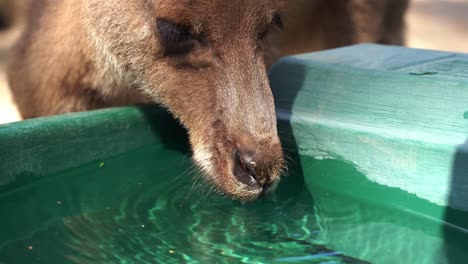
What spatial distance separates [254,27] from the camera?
3076 millimetres

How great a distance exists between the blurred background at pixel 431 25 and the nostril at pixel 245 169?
14.1 ft

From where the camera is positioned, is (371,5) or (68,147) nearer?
(68,147)

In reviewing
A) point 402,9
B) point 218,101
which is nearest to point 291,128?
point 218,101

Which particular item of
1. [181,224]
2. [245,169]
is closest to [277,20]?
[245,169]

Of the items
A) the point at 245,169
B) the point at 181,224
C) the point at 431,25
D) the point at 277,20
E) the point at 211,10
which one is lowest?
the point at 431,25

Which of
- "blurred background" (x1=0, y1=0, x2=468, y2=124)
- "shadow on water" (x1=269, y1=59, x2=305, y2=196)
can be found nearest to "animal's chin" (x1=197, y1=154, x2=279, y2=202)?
"shadow on water" (x1=269, y1=59, x2=305, y2=196)

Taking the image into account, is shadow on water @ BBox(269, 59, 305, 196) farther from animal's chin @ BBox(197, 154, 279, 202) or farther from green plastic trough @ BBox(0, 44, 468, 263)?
animal's chin @ BBox(197, 154, 279, 202)

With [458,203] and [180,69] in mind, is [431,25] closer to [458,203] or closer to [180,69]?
[180,69]

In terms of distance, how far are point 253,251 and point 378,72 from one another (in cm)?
103

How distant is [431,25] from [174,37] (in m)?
9.01

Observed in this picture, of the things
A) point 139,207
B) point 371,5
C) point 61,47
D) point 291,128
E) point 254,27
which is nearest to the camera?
point 139,207

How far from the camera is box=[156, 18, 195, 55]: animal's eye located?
303cm

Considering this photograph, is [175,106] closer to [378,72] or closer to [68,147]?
[68,147]

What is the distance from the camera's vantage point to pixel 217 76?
3.02 meters
